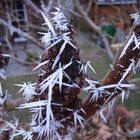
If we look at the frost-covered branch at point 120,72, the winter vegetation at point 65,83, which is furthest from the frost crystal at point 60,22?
the frost-covered branch at point 120,72

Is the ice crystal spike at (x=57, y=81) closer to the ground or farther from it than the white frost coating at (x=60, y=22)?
closer to the ground

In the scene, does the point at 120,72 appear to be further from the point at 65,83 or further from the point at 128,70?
the point at 65,83

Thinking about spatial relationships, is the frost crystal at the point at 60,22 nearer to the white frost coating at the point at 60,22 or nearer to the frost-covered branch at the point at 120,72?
the white frost coating at the point at 60,22

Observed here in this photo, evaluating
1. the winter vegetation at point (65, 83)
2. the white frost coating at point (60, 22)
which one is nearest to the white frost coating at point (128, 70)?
the winter vegetation at point (65, 83)

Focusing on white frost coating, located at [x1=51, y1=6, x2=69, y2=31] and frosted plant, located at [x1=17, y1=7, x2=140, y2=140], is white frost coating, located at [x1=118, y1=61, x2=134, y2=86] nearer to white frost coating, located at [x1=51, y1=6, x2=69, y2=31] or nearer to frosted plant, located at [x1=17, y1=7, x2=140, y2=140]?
frosted plant, located at [x1=17, y1=7, x2=140, y2=140]

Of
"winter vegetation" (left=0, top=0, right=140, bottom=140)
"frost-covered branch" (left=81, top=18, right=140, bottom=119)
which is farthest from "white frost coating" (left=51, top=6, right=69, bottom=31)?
"frost-covered branch" (left=81, top=18, right=140, bottom=119)

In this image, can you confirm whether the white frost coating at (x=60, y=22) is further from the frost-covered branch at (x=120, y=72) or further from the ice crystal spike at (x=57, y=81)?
the frost-covered branch at (x=120, y=72)

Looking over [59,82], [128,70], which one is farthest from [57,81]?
[128,70]

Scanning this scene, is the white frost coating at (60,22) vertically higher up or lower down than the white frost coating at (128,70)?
higher up

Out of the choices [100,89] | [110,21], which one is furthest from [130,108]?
[110,21]

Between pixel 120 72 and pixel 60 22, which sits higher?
pixel 60 22

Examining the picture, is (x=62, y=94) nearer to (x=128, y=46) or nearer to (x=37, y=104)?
(x=37, y=104)
